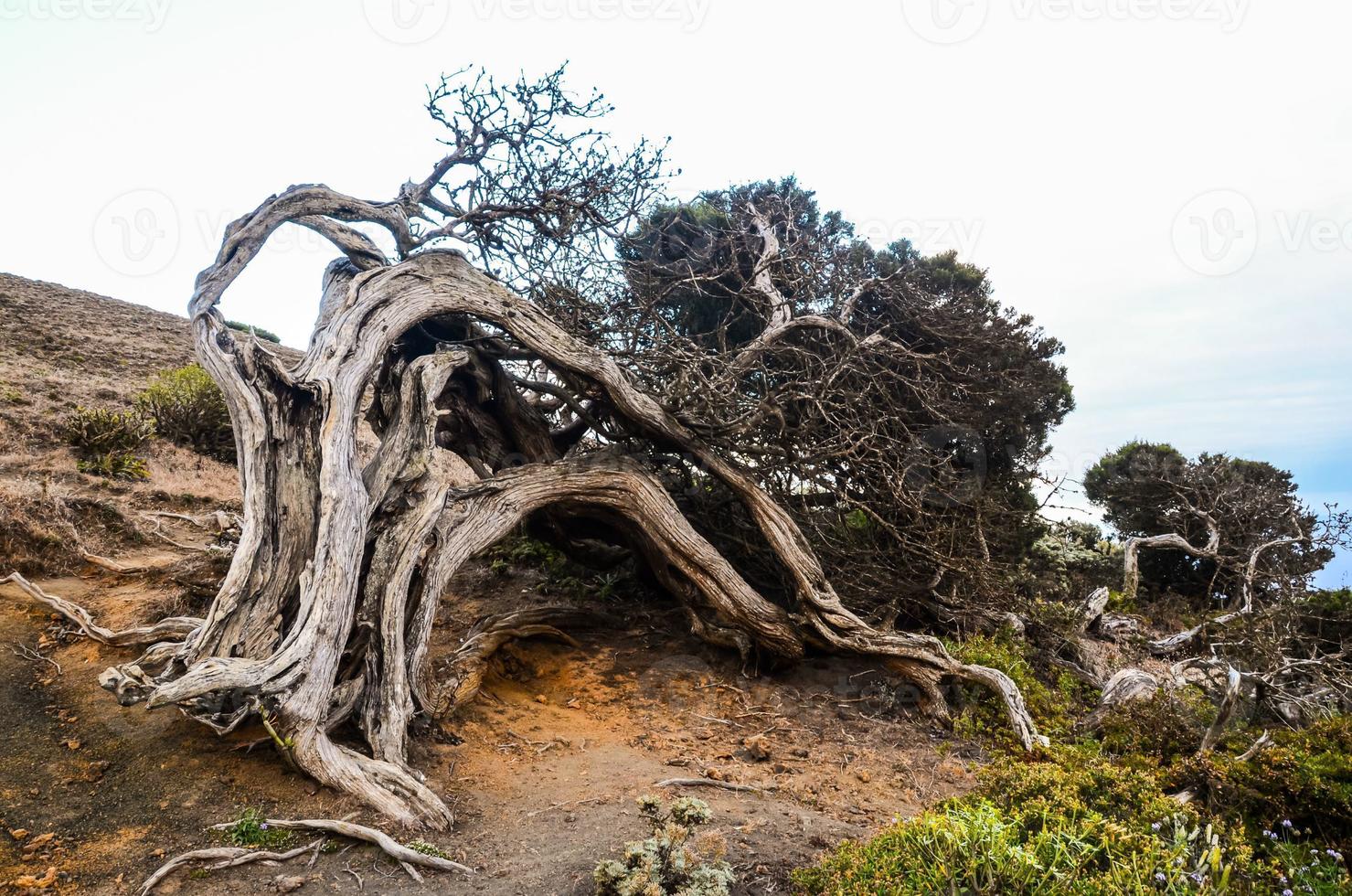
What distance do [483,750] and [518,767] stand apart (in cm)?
41

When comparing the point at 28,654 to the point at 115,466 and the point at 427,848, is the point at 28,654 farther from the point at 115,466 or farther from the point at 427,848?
the point at 115,466

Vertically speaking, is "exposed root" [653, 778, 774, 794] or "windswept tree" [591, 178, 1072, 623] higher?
"windswept tree" [591, 178, 1072, 623]

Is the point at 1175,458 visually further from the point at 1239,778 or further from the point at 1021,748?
the point at 1239,778

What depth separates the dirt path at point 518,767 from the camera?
3.88m

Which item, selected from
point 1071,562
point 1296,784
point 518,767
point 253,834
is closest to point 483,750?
point 518,767

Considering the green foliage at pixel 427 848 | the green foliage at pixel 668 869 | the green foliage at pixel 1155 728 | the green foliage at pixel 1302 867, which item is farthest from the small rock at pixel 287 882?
the green foliage at pixel 1155 728

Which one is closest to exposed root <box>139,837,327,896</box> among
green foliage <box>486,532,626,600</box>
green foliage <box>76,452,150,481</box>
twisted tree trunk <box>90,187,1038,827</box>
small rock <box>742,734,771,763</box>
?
twisted tree trunk <box>90,187,1038,827</box>

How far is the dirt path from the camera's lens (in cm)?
388

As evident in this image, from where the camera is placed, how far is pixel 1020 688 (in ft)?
24.6

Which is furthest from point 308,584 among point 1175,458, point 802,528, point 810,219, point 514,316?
point 1175,458

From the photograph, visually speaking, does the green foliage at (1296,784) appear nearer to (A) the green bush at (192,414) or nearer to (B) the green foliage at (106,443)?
(B) the green foliage at (106,443)

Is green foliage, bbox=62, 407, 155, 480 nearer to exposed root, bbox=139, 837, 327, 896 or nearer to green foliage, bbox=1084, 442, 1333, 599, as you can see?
exposed root, bbox=139, 837, 327, 896

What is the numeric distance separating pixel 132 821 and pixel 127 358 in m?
16.6

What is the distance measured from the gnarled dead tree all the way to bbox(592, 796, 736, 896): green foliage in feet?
5.19
